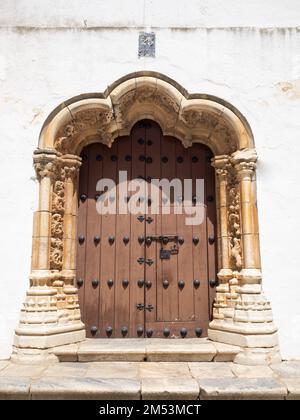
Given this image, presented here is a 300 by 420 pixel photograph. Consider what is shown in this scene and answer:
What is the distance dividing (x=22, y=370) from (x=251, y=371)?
1825mm

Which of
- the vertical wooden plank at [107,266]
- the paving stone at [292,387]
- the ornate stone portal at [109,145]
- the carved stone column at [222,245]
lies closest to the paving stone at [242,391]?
the paving stone at [292,387]

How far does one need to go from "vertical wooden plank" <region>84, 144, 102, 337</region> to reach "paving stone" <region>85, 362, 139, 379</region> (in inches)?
26.6

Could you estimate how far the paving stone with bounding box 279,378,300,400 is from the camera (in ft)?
8.51

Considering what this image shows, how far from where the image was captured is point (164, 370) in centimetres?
306

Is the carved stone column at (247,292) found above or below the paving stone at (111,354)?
above

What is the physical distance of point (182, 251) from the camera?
400 cm

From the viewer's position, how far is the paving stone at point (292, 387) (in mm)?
2594

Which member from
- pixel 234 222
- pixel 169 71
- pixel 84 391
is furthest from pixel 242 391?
pixel 169 71

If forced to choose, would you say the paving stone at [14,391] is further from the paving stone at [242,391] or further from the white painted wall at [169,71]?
the paving stone at [242,391]

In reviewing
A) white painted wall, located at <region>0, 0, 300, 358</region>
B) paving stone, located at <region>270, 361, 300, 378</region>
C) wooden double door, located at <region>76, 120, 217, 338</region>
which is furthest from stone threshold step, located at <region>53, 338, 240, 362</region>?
white painted wall, located at <region>0, 0, 300, 358</region>

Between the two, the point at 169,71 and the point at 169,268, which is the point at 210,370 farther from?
the point at 169,71

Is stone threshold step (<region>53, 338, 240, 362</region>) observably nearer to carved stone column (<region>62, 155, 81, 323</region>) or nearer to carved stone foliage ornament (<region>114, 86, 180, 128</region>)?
carved stone column (<region>62, 155, 81, 323</region>)

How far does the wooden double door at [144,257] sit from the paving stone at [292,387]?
115 centimetres
